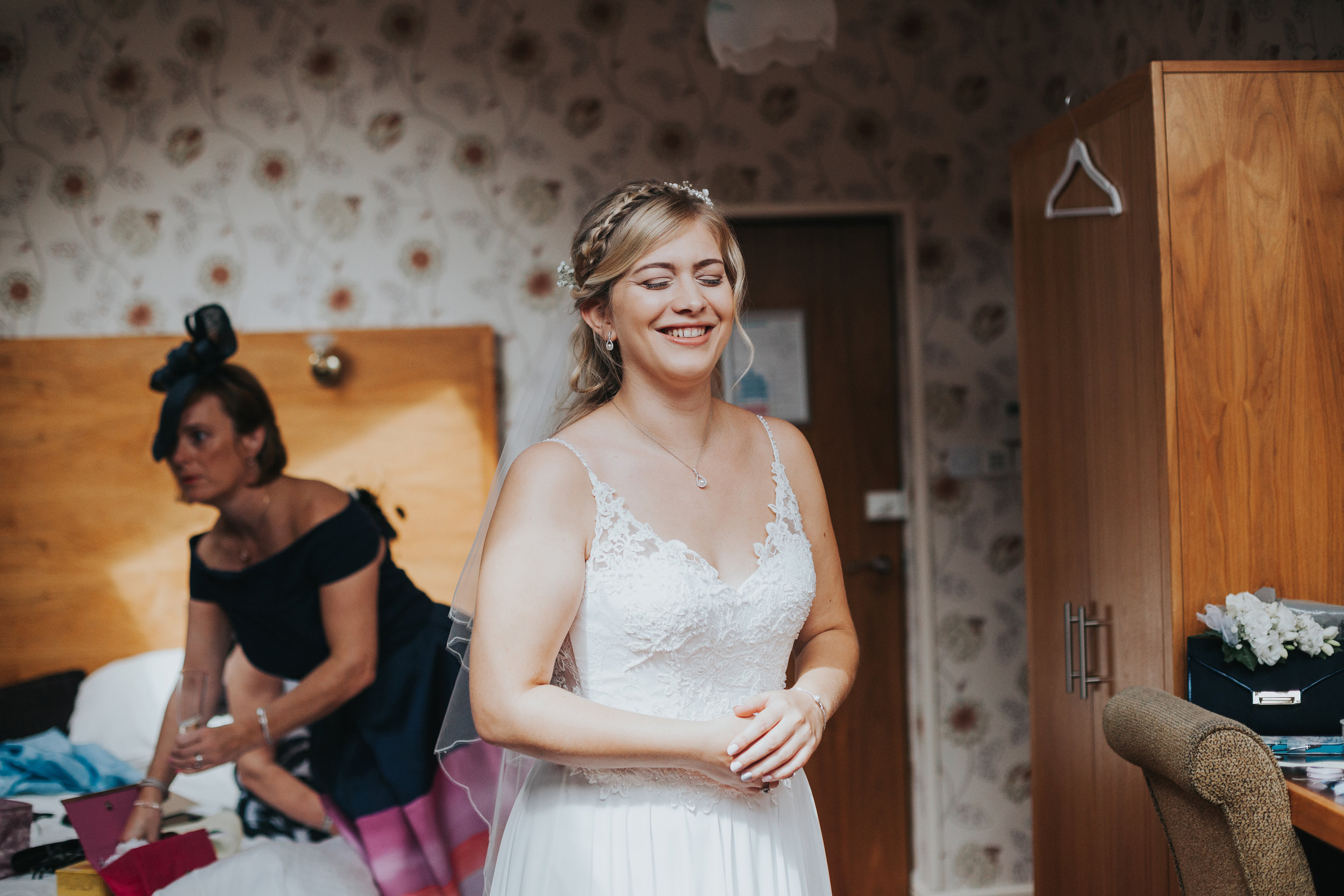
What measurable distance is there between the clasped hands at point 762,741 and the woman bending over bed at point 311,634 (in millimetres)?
1288

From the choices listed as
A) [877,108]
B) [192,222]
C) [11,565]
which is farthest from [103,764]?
[877,108]

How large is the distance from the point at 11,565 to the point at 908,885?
292 centimetres

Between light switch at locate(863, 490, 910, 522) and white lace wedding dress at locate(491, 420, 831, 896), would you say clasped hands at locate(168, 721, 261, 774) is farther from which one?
light switch at locate(863, 490, 910, 522)

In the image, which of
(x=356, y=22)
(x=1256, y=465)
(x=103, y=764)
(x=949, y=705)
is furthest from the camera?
(x=949, y=705)

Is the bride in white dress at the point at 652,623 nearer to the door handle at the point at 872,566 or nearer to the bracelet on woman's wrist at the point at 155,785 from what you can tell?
the bracelet on woman's wrist at the point at 155,785

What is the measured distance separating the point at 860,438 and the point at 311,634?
5.92ft

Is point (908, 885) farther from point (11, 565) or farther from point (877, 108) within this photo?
point (11, 565)

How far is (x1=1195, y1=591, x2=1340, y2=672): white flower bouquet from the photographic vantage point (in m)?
1.68

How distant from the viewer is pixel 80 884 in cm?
205

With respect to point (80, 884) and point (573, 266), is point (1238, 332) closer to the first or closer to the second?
point (573, 266)

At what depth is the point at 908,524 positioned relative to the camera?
3340 mm

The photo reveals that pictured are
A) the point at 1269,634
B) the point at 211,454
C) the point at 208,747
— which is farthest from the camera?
the point at 211,454

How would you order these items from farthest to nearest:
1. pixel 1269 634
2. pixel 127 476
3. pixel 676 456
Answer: pixel 127 476 → pixel 1269 634 → pixel 676 456

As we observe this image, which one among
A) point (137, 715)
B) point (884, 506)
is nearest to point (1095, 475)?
point (884, 506)
